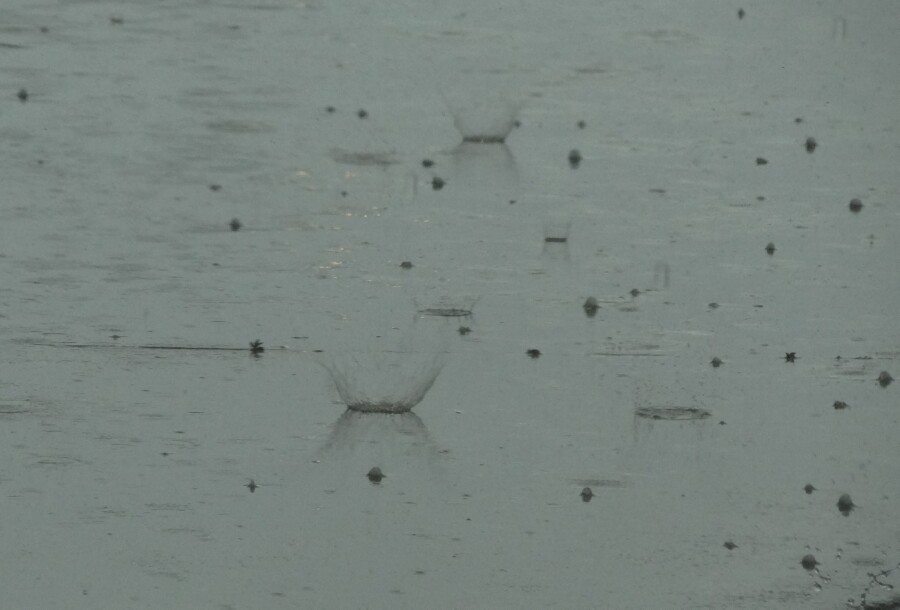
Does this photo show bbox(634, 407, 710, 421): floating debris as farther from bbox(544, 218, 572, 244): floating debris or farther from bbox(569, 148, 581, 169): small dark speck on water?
bbox(569, 148, 581, 169): small dark speck on water

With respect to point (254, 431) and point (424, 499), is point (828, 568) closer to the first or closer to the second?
point (424, 499)

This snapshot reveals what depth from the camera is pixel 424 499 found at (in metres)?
5.03

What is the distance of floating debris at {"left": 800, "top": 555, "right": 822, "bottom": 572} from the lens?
4.60 meters

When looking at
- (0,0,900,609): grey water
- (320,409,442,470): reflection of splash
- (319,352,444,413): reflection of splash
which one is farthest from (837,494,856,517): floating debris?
(319,352,444,413): reflection of splash

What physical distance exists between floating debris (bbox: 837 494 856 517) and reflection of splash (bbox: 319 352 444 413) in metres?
1.35

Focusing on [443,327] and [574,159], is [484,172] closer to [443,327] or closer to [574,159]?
[574,159]

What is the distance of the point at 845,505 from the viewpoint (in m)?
5.02

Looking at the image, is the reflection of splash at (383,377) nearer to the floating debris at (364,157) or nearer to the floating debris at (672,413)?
the floating debris at (672,413)

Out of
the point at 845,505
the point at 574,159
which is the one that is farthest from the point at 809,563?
the point at 574,159

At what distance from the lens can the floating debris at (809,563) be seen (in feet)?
15.1

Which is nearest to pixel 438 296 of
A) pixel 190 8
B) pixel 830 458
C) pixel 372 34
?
pixel 830 458

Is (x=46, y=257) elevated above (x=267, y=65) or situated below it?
below

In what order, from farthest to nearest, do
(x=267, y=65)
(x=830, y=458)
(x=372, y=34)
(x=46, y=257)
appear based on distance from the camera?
(x=372, y=34) < (x=267, y=65) < (x=46, y=257) < (x=830, y=458)

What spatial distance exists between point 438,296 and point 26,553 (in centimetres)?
248
